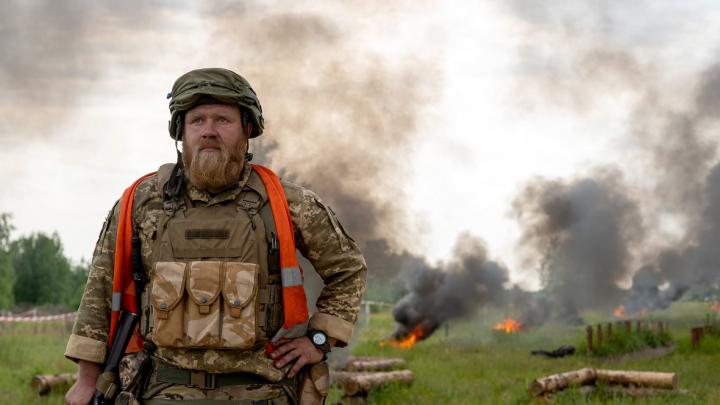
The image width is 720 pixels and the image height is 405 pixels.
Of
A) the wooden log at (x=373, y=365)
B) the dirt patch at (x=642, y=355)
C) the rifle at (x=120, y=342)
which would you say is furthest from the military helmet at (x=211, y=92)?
the dirt patch at (x=642, y=355)

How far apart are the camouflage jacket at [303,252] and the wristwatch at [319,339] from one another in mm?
30

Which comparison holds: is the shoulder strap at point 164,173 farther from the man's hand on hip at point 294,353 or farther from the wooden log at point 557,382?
the wooden log at point 557,382

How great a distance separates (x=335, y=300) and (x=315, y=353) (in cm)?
29

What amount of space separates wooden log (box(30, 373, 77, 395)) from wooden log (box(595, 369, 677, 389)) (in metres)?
7.51

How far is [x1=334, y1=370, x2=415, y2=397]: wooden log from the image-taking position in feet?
38.0

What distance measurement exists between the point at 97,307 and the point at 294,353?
3.29 ft

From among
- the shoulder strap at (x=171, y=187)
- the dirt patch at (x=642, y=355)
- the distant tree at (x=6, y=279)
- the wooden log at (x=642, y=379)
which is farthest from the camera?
the distant tree at (x=6, y=279)

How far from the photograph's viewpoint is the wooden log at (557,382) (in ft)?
37.5

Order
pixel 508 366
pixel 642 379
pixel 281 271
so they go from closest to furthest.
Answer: pixel 281 271 < pixel 642 379 < pixel 508 366

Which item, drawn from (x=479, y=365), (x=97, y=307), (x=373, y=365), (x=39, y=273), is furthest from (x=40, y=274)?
(x=97, y=307)

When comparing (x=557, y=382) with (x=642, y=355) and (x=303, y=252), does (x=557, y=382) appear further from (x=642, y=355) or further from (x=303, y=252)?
(x=642, y=355)

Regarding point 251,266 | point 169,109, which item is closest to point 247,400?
point 251,266

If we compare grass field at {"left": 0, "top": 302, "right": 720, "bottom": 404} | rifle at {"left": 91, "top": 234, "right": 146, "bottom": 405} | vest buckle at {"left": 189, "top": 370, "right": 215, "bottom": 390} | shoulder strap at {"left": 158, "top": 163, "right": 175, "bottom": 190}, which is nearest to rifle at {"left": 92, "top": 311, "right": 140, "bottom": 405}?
rifle at {"left": 91, "top": 234, "right": 146, "bottom": 405}

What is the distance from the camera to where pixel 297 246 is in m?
4.34
